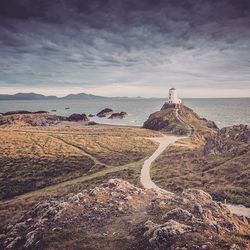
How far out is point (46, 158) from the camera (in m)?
79.9

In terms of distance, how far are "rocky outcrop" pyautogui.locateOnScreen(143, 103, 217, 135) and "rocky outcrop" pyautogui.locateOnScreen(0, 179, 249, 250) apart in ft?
302

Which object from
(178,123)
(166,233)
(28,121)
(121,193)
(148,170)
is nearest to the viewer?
(166,233)

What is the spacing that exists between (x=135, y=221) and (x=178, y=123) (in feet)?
374

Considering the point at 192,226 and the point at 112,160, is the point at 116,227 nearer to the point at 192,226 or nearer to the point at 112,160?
the point at 192,226

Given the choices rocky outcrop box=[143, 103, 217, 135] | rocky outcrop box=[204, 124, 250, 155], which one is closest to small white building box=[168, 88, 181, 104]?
rocky outcrop box=[143, 103, 217, 135]

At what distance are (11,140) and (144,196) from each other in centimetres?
7751

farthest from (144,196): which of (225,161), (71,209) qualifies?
(225,161)

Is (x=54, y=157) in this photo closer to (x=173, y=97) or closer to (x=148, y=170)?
(x=148, y=170)

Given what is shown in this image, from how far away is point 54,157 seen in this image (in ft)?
265

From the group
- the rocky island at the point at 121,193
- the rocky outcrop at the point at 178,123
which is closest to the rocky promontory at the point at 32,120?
the rocky outcrop at the point at 178,123

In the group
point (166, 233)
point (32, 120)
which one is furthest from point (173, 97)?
point (166, 233)

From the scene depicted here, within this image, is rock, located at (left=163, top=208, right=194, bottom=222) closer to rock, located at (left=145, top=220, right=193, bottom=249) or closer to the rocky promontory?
rock, located at (left=145, top=220, right=193, bottom=249)

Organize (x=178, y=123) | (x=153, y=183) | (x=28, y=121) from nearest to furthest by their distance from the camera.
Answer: (x=153, y=183), (x=178, y=123), (x=28, y=121)

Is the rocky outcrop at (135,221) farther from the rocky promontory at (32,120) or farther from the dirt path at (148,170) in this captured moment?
the rocky promontory at (32,120)
